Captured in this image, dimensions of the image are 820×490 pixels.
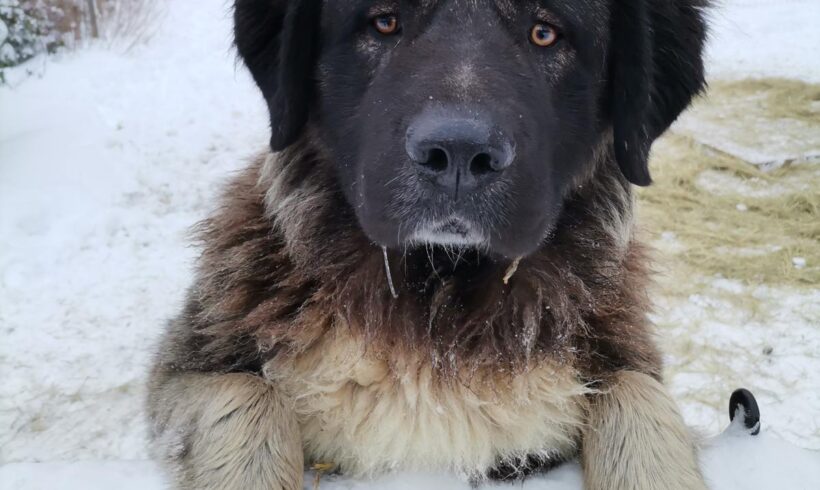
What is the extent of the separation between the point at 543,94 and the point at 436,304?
93 cm

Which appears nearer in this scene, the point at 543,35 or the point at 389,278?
the point at 543,35

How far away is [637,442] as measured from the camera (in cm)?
264

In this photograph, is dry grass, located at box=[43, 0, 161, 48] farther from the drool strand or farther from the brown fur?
the drool strand

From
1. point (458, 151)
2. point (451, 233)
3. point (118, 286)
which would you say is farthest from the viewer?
point (118, 286)

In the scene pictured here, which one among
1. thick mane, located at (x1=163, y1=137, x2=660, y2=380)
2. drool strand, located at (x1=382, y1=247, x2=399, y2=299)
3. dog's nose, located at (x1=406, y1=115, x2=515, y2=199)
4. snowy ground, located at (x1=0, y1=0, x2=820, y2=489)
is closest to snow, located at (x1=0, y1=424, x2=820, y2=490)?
snowy ground, located at (x1=0, y1=0, x2=820, y2=489)

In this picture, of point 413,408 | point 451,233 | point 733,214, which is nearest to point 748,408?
point 413,408

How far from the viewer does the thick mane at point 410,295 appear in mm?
2797

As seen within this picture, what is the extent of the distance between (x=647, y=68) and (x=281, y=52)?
4.89 ft

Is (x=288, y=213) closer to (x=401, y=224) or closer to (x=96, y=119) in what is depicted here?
(x=401, y=224)

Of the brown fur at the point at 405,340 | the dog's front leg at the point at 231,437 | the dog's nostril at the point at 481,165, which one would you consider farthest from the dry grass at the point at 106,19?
the dog's nostril at the point at 481,165

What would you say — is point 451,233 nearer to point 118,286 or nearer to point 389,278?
point 389,278

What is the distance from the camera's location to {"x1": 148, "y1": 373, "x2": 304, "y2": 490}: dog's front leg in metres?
2.54

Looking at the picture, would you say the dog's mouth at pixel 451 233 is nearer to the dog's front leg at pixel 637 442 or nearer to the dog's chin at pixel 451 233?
the dog's chin at pixel 451 233

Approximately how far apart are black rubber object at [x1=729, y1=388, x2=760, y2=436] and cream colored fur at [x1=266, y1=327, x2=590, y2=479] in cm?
65
